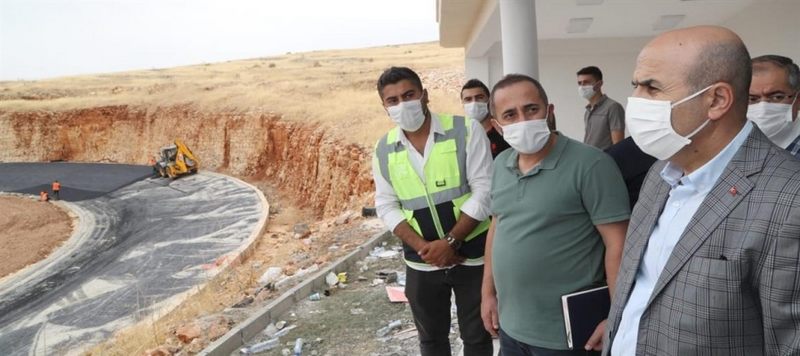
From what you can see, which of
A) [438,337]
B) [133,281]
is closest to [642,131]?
[438,337]

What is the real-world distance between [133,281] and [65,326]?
2291 millimetres

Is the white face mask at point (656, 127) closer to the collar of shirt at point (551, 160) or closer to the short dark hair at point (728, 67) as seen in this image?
the short dark hair at point (728, 67)

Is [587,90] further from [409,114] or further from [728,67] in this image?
[728,67]

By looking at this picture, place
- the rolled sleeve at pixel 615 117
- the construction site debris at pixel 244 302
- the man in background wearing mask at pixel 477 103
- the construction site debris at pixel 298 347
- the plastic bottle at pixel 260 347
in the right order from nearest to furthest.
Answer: the man in background wearing mask at pixel 477 103 → the construction site debris at pixel 298 347 → the plastic bottle at pixel 260 347 → the rolled sleeve at pixel 615 117 → the construction site debris at pixel 244 302

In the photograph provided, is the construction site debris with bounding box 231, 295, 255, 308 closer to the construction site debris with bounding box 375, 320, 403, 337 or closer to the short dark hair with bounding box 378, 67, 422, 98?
the construction site debris with bounding box 375, 320, 403, 337

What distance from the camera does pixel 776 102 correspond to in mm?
2602

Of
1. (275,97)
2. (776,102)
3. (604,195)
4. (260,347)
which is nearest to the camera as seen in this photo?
(604,195)

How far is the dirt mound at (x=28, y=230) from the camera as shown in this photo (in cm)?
1541

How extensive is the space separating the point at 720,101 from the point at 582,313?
110cm

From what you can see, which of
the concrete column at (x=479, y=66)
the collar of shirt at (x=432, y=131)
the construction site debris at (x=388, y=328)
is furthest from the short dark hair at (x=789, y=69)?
the concrete column at (x=479, y=66)

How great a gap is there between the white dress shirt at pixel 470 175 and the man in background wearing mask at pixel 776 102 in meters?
1.35

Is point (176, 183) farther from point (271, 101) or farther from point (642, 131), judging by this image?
point (642, 131)

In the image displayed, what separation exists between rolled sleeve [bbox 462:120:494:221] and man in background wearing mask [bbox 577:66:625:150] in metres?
2.98

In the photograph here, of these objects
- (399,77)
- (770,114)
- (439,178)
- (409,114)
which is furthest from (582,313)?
(399,77)
